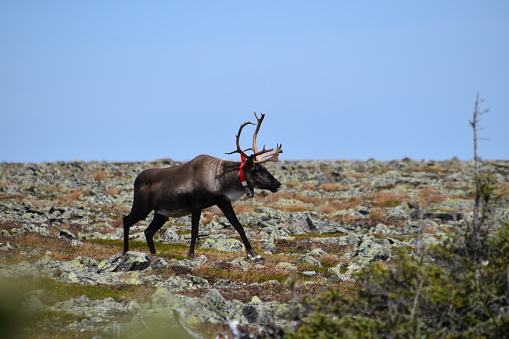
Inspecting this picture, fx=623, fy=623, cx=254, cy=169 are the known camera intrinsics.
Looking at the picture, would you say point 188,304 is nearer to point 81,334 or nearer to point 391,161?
point 81,334

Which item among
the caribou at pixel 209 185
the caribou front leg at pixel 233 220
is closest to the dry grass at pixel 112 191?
the caribou at pixel 209 185

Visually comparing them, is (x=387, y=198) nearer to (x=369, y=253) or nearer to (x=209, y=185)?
(x=369, y=253)

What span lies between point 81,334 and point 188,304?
224 centimetres

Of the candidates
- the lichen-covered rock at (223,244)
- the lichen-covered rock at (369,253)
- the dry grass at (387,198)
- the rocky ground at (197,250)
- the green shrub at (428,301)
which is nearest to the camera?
the green shrub at (428,301)

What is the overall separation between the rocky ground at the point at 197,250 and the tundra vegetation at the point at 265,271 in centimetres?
6

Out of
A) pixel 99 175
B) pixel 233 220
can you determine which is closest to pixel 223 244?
pixel 233 220

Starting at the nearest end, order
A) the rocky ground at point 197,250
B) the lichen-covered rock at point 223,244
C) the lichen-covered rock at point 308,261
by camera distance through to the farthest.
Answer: the rocky ground at point 197,250 < the lichen-covered rock at point 308,261 < the lichen-covered rock at point 223,244

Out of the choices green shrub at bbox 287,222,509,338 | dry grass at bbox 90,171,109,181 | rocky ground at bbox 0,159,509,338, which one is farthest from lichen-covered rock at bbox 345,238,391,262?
dry grass at bbox 90,171,109,181

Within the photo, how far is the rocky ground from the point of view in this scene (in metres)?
10.3

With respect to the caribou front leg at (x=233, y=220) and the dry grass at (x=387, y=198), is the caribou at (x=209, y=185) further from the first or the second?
the dry grass at (x=387, y=198)

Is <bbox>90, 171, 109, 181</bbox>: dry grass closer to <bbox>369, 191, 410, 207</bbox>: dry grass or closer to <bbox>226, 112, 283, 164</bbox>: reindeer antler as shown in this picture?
<bbox>369, 191, 410, 207</bbox>: dry grass

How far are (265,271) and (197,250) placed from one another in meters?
4.79

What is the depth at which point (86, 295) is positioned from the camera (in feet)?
40.5

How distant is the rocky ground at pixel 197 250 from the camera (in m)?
10.3
